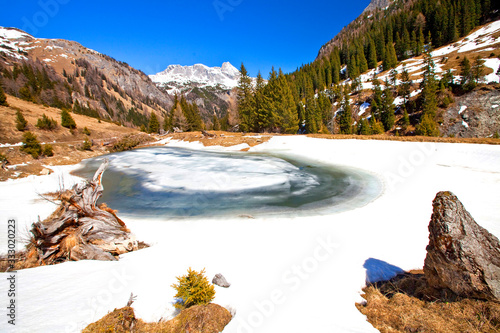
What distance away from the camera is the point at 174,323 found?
3.20 m

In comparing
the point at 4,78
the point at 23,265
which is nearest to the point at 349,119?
the point at 23,265

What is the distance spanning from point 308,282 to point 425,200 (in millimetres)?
8502

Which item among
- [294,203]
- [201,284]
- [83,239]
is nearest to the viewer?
[201,284]

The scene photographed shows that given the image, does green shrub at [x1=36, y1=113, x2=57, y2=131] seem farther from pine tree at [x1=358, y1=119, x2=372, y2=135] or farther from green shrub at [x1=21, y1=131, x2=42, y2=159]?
pine tree at [x1=358, y1=119, x2=372, y2=135]

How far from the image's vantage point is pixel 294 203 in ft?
32.4

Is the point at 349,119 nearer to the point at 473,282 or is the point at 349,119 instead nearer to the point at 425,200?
the point at 425,200

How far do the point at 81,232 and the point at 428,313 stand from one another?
26.5ft

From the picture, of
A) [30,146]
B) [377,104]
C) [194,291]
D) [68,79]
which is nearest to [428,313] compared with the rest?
[194,291]

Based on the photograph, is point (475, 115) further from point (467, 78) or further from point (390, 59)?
point (390, 59)

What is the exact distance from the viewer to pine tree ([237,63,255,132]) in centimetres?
4834

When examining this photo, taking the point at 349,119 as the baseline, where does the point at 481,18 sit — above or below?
above

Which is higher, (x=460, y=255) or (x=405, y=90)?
(x=405, y=90)

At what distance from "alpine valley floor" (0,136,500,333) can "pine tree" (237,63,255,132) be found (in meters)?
41.6

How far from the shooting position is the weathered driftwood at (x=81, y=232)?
509 centimetres
